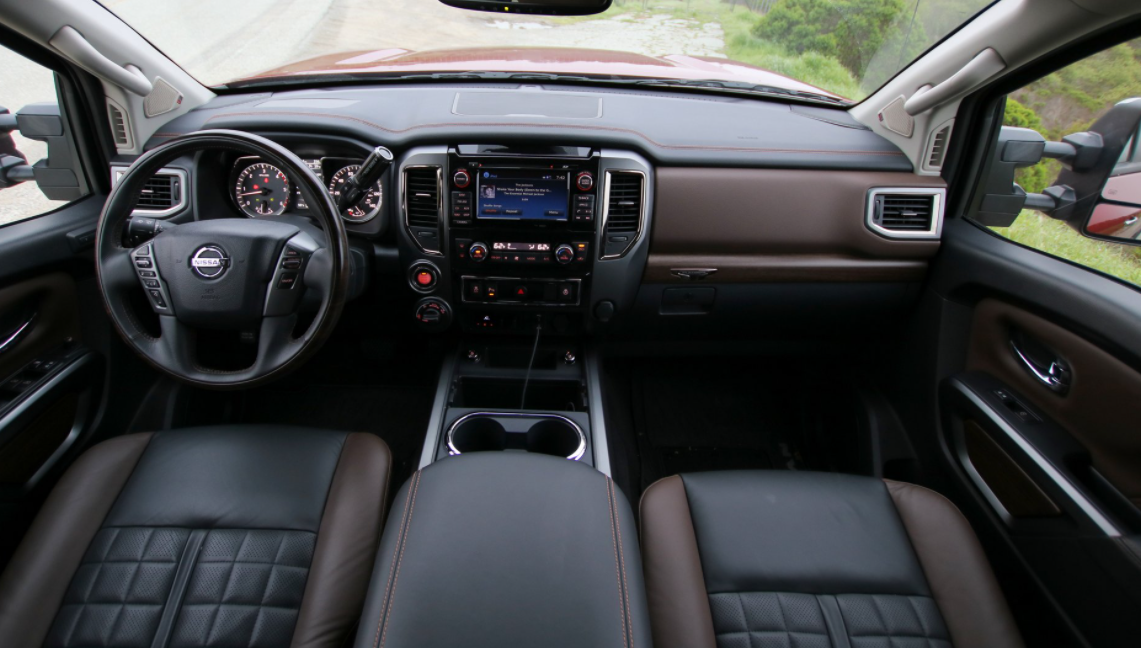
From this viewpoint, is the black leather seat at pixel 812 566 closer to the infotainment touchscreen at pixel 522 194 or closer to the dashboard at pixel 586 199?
the dashboard at pixel 586 199

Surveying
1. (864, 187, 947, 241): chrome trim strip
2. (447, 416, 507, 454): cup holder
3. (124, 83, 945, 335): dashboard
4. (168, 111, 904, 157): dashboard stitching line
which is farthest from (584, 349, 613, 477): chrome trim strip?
(864, 187, 947, 241): chrome trim strip

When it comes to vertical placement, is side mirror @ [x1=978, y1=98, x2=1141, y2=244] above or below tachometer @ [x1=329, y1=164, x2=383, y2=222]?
above

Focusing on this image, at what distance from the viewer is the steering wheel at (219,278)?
5.14 ft

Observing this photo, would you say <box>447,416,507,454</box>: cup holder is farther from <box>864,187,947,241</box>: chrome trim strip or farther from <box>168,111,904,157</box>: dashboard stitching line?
<box>864,187,947,241</box>: chrome trim strip

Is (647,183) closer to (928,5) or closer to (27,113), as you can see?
(928,5)

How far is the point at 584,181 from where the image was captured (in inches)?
80.0

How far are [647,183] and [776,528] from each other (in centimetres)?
119

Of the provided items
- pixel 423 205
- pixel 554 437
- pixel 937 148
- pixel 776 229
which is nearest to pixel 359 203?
pixel 423 205

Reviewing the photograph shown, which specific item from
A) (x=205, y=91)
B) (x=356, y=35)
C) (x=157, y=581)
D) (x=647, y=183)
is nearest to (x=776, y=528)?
(x=647, y=183)

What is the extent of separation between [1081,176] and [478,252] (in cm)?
197

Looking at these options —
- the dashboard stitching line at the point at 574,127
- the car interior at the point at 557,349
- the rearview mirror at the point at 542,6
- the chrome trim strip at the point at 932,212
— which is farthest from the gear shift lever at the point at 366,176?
the chrome trim strip at the point at 932,212

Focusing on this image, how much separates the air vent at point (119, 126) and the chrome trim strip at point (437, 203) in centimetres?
104

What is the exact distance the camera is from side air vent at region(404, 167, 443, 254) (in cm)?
206

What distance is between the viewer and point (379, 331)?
2.61 metres
